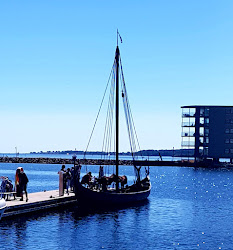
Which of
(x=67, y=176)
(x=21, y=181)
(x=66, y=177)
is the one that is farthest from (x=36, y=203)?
(x=67, y=176)

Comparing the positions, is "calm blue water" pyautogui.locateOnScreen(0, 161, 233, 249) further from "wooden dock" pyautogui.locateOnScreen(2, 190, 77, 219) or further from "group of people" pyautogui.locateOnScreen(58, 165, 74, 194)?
"group of people" pyautogui.locateOnScreen(58, 165, 74, 194)

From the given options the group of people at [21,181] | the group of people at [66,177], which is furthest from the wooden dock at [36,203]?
the group of people at [66,177]

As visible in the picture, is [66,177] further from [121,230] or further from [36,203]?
[121,230]

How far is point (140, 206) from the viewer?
46.0m

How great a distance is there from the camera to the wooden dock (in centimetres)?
3319

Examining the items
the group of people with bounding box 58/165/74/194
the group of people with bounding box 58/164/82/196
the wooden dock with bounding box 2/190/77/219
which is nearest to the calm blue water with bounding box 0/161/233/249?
the wooden dock with bounding box 2/190/77/219

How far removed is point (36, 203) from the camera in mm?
36344

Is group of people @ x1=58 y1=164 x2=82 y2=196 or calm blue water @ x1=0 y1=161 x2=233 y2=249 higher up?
group of people @ x1=58 y1=164 x2=82 y2=196

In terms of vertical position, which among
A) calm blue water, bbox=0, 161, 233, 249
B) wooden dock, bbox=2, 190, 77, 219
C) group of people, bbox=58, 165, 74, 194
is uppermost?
group of people, bbox=58, 165, 74, 194

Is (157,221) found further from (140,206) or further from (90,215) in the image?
(140,206)

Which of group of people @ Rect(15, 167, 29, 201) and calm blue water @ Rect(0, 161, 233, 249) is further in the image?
group of people @ Rect(15, 167, 29, 201)

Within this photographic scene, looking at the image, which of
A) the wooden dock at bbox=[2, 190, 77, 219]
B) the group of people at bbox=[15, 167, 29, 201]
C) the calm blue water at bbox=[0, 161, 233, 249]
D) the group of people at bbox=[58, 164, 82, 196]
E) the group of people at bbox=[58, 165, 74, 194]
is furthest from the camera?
the group of people at bbox=[58, 165, 74, 194]

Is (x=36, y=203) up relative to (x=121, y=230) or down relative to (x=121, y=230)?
up

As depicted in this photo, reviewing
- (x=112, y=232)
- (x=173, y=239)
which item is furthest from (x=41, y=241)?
(x=173, y=239)
